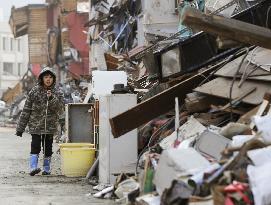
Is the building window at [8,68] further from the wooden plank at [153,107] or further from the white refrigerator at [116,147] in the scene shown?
the wooden plank at [153,107]

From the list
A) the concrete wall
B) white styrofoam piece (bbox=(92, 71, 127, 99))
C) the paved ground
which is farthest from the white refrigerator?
the concrete wall

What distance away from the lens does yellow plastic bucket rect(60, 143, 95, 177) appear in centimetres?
1064

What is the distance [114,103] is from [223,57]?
6.85ft

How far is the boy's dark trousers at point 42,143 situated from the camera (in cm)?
1132

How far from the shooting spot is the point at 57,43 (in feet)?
171

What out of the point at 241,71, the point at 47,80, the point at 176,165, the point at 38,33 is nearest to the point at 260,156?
the point at 176,165

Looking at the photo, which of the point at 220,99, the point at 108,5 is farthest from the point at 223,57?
the point at 108,5

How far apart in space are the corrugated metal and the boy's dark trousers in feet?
142

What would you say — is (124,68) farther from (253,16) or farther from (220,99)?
(220,99)

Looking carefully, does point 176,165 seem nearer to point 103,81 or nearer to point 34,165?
point 34,165

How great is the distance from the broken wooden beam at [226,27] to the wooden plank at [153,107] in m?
1.72

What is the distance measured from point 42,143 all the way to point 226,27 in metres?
5.22

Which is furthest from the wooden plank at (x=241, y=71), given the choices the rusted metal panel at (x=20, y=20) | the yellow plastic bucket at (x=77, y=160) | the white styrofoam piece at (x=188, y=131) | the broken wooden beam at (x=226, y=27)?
the rusted metal panel at (x=20, y=20)

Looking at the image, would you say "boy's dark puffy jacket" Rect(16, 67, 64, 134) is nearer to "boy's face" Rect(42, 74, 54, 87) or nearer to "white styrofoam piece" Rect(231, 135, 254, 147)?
"boy's face" Rect(42, 74, 54, 87)
